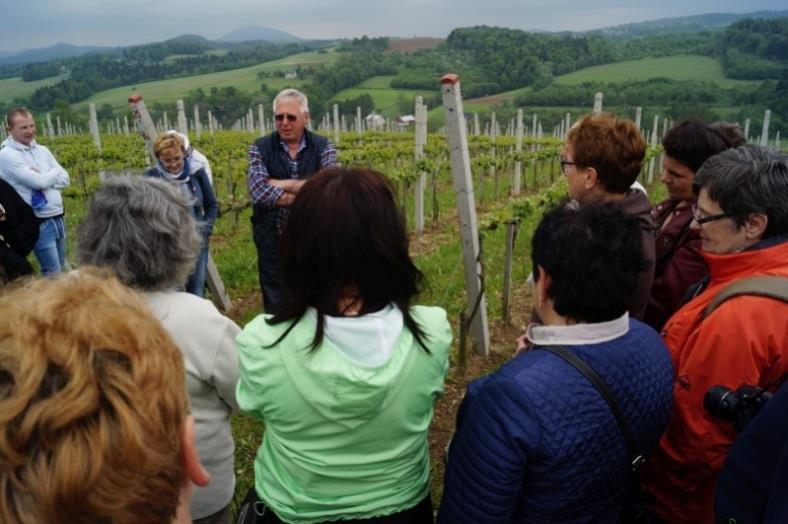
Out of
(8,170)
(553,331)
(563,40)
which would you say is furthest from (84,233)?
(563,40)

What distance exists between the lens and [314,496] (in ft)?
5.24

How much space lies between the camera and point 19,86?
82.8 meters

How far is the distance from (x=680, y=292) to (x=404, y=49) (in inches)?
3606

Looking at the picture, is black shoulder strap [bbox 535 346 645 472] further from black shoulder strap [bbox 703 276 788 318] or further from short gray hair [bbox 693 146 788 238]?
short gray hair [bbox 693 146 788 238]

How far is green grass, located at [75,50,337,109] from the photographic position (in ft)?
213

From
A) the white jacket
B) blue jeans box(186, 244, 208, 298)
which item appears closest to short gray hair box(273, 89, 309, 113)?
blue jeans box(186, 244, 208, 298)

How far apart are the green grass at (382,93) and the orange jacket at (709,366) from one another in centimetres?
4560

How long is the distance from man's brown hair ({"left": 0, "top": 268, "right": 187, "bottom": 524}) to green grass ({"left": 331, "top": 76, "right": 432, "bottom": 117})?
46633 millimetres

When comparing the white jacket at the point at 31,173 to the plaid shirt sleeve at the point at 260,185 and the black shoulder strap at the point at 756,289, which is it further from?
the black shoulder strap at the point at 756,289

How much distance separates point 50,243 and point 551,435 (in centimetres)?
562

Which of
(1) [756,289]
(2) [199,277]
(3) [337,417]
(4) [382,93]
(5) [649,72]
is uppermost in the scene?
(5) [649,72]

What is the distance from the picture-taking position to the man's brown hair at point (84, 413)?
0.68 metres

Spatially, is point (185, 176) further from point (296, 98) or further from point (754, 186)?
point (754, 186)

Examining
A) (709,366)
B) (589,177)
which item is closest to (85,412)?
(709,366)
